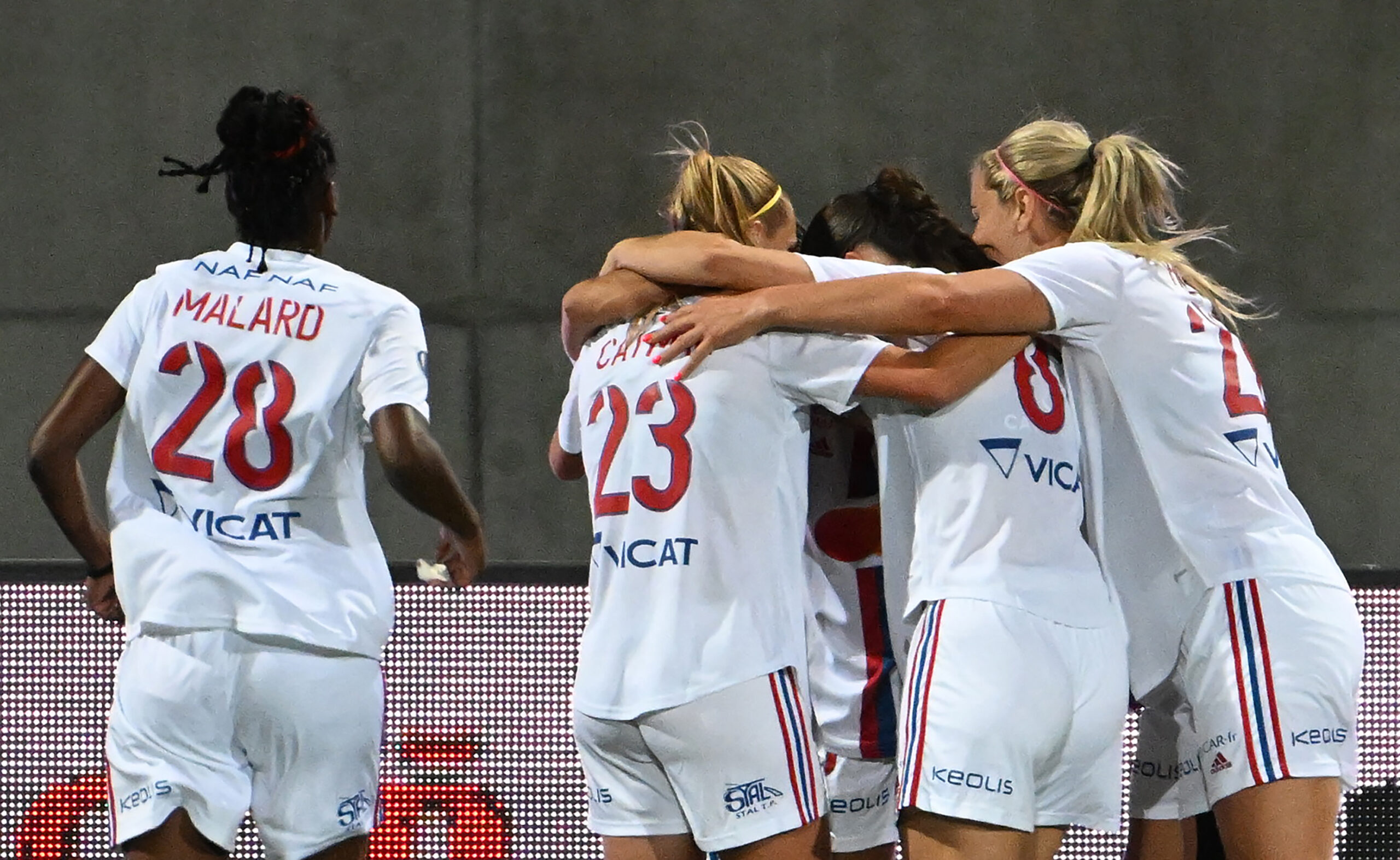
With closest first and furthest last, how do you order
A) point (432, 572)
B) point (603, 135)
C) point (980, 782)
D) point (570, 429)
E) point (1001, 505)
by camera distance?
point (980, 782) → point (1001, 505) → point (570, 429) → point (432, 572) → point (603, 135)

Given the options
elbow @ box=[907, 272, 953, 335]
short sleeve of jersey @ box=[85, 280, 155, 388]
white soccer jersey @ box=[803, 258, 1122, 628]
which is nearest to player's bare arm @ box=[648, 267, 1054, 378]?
elbow @ box=[907, 272, 953, 335]

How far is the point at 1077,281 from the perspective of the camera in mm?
2264

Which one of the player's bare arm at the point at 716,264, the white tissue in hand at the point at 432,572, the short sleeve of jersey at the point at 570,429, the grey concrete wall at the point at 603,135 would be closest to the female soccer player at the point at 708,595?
the player's bare arm at the point at 716,264

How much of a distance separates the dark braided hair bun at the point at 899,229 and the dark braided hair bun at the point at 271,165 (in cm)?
90

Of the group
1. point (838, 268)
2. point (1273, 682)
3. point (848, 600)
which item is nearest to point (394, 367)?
point (838, 268)

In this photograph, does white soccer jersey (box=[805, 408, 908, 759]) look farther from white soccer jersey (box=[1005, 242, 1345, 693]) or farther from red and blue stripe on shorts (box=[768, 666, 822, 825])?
white soccer jersey (box=[1005, 242, 1345, 693])

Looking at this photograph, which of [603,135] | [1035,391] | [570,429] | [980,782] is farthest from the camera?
[603,135]

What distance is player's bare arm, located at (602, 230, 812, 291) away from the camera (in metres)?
2.29

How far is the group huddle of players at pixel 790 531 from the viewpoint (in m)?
2.16

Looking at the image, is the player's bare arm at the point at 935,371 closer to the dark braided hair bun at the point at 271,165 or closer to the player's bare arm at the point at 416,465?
the player's bare arm at the point at 416,465

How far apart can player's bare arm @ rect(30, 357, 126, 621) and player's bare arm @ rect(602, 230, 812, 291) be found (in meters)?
0.93

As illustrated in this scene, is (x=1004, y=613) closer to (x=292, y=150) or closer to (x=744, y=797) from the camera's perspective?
(x=744, y=797)

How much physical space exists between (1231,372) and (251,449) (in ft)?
5.16

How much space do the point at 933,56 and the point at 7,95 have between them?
3.32 m
